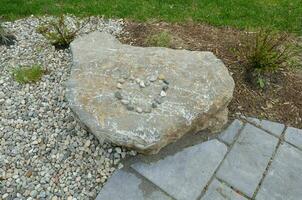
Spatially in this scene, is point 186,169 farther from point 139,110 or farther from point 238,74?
point 238,74

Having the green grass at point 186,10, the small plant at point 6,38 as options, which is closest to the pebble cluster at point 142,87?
the green grass at point 186,10

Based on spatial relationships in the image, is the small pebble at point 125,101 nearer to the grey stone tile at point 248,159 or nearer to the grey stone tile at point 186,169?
the grey stone tile at point 186,169

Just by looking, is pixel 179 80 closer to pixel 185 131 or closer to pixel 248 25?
pixel 185 131

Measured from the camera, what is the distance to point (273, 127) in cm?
396

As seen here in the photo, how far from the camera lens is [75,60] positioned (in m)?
3.95

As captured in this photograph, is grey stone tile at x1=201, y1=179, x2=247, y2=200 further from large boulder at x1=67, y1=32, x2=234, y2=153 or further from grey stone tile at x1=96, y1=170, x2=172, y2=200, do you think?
large boulder at x1=67, y1=32, x2=234, y2=153

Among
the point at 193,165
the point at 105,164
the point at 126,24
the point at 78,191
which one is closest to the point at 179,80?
the point at 193,165

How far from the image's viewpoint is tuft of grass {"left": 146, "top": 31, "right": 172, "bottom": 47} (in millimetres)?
4727

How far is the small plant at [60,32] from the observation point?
15.5 feet

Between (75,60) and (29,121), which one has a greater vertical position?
(75,60)

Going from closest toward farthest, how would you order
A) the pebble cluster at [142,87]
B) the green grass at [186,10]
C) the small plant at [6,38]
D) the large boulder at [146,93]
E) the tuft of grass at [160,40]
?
the large boulder at [146,93] < the pebble cluster at [142,87] < the tuft of grass at [160,40] < the small plant at [6,38] < the green grass at [186,10]

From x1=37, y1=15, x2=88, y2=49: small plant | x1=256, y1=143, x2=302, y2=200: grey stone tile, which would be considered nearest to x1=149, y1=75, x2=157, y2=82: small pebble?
x1=256, y1=143, x2=302, y2=200: grey stone tile

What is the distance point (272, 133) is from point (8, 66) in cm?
295

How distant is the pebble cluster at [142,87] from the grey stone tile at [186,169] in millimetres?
499
